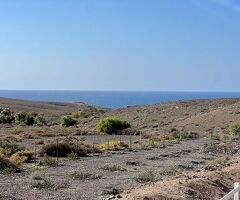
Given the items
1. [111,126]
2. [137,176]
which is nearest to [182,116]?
[111,126]

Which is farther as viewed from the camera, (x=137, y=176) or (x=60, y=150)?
(x=60, y=150)

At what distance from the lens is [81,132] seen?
58719 millimetres

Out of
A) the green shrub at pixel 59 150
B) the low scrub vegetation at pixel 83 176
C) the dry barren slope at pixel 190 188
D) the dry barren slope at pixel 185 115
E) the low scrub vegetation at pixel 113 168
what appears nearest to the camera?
the dry barren slope at pixel 190 188

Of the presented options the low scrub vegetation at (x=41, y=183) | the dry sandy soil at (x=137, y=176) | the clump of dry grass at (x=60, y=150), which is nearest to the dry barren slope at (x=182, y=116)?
the dry sandy soil at (x=137, y=176)

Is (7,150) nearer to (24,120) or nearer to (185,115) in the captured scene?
(24,120)

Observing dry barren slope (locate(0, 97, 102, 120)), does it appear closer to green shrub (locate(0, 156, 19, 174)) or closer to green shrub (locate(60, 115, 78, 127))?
green shrub (locate(60, 115, 78, 127))

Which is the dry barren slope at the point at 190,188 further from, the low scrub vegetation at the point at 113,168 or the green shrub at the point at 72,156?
the green shrub at the point at 72,156

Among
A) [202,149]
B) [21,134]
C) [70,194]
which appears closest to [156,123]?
[21,134]

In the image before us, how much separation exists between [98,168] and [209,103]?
66155 mm

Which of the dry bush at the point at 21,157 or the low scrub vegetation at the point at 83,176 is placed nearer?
the low scrub vegetation at the point at 83,176


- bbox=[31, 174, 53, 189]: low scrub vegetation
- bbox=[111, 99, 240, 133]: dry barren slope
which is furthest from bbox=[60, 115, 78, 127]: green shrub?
bbox=[31, 174, 53, 189]: low scrub vegetation

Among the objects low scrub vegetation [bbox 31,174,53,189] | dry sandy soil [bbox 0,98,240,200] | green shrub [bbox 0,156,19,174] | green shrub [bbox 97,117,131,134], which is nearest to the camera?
dry sandy soil [bbox 0,98,240,200]

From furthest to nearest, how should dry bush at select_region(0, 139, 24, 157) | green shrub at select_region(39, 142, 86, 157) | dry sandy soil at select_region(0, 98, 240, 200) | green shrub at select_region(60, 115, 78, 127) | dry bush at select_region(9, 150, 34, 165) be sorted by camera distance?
1. green shrub at select_region(60, 115, 78, 127)
2. green shrub at select_region(39, 142, 86, 157)
3. dry bush at select_region(0, 139, 24, 157)
4. dry bush at select_region(9, 150, 34, 165)
5. dry sandy soil at select_region(0, 98, 240, 200)

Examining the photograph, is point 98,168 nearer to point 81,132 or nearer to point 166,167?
point 166,167
